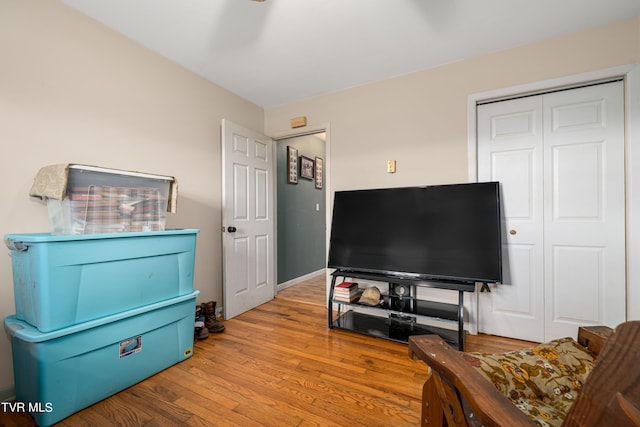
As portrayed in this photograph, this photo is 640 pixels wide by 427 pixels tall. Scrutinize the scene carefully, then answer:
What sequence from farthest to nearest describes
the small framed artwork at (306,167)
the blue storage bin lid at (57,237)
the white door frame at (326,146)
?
the small framed artwork at (306,167) → the white door frame at (326,146) → the blue storage bin lid at (57,237)

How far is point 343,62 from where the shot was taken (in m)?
2.49

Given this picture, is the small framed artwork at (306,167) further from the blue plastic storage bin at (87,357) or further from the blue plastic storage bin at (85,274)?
the blue plastic storage bin at (87,357)

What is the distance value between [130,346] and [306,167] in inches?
132

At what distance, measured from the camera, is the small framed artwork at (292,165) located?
404 centimetres

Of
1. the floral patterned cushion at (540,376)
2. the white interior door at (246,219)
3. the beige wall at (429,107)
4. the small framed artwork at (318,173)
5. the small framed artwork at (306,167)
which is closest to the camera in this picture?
the floral patterned cushion at (540,376)

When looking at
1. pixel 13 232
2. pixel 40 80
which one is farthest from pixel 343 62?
pixel 13 232

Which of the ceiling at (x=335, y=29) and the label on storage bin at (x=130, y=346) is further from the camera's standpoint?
the ceiling at (x=335, y=29)

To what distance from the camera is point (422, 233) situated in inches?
89.9


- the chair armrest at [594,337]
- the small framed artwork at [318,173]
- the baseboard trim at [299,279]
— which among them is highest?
the small framed artwork at [318,173]

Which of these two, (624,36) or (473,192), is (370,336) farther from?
(624,36)

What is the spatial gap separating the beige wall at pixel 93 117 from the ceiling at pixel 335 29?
0.19 m

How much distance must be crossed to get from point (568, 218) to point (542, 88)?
1087mm

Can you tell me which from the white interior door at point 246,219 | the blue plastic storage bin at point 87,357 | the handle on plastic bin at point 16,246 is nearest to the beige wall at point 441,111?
the white interior door at point 246,219

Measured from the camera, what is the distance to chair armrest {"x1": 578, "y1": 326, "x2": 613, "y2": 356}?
101 centimetres
